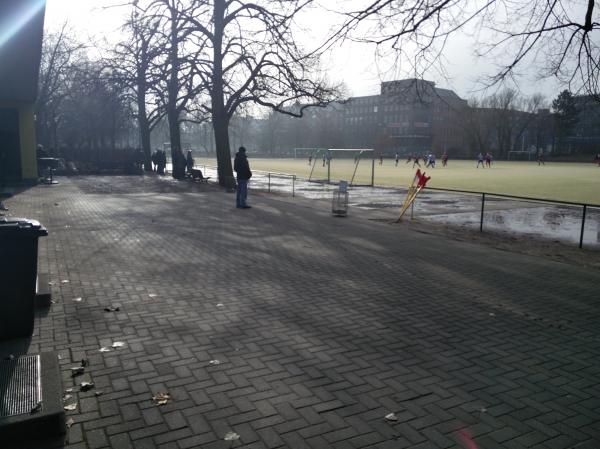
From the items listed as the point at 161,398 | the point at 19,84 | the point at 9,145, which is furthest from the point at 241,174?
the point at 9,145

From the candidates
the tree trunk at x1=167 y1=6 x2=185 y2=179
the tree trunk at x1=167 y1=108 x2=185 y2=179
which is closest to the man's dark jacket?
the tree trunk at x1=167 y1=6 x2=185 y2=179

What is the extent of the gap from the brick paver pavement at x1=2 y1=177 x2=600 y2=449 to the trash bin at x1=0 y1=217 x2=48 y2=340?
27 cm

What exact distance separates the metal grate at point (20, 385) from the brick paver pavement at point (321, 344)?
0.31 m

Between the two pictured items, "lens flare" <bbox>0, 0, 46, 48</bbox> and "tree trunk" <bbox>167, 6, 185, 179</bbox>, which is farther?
"tree trunk" <bbox>167, 6, 185, 179</bbox>

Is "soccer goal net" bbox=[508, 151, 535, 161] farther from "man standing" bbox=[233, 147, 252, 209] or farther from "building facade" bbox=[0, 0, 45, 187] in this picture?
"man standing" bbox=[233, 147, 252, 209]

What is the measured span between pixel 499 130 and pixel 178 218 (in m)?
102

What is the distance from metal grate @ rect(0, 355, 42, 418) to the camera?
335 cm

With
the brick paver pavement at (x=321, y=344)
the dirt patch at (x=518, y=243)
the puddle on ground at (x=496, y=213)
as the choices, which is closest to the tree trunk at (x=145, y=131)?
the puddle on ground at (x=496, y=213)

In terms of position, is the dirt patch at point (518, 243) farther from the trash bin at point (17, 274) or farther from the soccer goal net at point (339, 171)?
the soccer goal net at point (339, 171)

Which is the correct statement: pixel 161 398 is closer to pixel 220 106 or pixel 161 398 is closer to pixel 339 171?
pixel 220 106

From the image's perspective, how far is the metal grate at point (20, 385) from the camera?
11.0 feet

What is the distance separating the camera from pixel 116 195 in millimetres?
19594

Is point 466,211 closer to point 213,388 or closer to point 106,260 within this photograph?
point 106,260

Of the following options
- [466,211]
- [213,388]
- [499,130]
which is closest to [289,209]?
[466,211]
